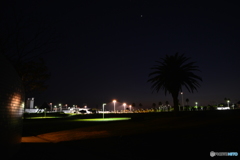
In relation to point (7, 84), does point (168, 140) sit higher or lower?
lower

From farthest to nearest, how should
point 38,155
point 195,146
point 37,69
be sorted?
point 37,69 < point 195,146 < point 38,155

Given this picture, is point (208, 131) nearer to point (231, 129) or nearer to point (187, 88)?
point (231, 129)

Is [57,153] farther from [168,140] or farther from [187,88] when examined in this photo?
[187,88]

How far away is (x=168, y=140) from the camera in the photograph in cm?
1228

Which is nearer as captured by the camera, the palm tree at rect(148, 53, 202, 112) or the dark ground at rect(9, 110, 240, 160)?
the dark ground at rect(9, 110, 240, 160)

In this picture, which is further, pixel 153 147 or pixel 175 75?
pixel 175 75

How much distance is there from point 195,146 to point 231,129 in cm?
404

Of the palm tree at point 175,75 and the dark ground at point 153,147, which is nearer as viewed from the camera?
the dark ground at point 153,147

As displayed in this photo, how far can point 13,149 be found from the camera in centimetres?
950

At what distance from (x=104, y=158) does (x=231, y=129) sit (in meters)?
9.34

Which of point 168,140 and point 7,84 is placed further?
point 168,140

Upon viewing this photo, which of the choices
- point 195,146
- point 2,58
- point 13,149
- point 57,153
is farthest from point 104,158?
point 2,58

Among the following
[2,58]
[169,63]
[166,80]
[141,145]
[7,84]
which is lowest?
[141,145]

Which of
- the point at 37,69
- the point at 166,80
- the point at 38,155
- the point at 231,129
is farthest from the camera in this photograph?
the point at 166,80
